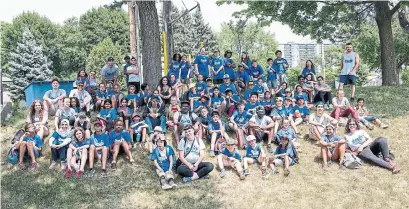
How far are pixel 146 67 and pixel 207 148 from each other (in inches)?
145

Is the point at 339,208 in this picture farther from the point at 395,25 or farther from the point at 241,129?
the point at 395,25

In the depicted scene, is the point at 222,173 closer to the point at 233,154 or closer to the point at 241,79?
the point at 233,154

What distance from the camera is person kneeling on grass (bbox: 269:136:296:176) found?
8.94 metres

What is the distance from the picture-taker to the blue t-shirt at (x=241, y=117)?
1011 cm

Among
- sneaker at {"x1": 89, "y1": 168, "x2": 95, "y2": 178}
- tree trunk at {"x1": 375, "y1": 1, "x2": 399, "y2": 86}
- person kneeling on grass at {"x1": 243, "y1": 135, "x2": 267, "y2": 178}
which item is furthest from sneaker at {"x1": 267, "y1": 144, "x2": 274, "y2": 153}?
tree trunk at {"x1": 375, "y1": 1, "x2": 399, "y2": 86}

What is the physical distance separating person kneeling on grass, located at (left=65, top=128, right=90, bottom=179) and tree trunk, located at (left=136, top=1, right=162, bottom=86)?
381cm

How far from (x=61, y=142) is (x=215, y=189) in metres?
3.56

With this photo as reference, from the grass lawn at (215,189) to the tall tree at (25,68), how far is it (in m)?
24.9

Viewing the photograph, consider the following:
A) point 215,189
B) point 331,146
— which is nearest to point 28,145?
point 215,189

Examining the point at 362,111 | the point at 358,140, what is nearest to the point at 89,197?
the point at 358,140

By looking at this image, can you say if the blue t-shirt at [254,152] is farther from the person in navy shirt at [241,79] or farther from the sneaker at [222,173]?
A: the person in navy shirt at [241,79]

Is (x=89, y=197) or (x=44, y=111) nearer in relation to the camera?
(x=89, y=197)

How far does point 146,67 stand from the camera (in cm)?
1227

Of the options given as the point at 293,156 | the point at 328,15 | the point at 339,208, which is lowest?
the point at 339,208
